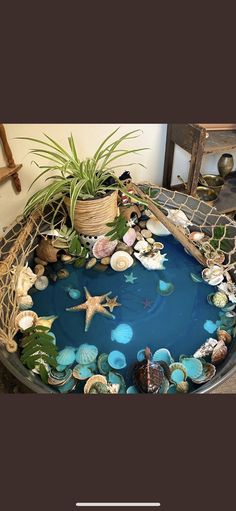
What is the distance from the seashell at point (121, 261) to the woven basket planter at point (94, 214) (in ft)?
0.38

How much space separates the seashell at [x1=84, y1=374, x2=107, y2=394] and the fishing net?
30 centimetres

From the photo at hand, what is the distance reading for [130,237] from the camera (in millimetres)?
1533

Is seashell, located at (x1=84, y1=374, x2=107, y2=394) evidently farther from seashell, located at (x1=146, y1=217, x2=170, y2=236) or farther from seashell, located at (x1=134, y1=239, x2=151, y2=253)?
seashell, located at (x1=146, y1=217, x2=170, y2=236)

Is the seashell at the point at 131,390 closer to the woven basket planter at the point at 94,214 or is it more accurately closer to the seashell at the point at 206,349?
the seashell at the point at 206,349

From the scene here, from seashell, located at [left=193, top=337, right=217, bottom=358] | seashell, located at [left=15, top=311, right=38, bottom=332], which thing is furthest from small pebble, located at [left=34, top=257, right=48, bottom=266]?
seashell, located at [left=193, top=337, right=217, bottom=358]

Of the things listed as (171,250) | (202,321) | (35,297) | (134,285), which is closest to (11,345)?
(35,297)

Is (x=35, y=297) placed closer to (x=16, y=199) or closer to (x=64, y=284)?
(x=64, y=284)

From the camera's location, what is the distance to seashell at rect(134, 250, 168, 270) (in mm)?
1492

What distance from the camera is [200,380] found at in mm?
1149

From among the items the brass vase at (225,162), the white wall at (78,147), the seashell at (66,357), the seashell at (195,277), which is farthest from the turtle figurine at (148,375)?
the brass vase at (225,162)

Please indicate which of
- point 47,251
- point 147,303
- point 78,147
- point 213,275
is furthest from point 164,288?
point 78,147

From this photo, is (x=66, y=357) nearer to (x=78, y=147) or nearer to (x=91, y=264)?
(x=91, y=264)

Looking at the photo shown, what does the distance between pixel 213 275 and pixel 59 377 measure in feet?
2.38

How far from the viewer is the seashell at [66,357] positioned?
121 cm
